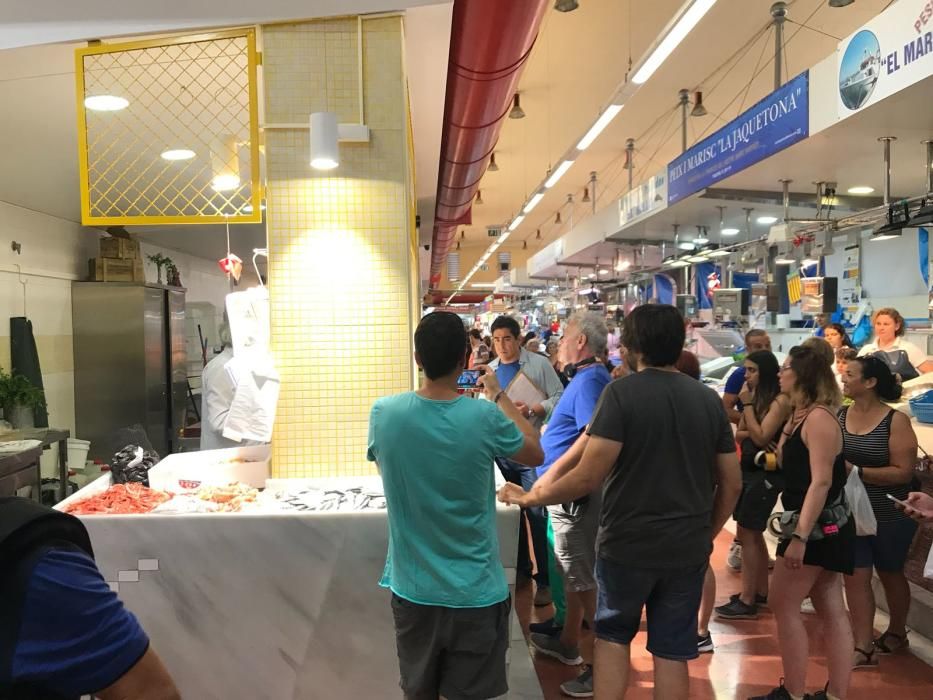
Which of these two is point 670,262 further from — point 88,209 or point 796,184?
point 88,209

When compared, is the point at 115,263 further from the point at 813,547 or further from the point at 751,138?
the point at 813,547

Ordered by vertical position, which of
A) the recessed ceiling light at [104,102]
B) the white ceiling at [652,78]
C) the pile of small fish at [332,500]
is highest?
the white ceiling at [652,78]

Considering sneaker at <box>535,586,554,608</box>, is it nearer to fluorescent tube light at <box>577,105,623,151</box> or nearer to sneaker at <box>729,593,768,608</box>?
sneaker at <box>729,593,768,608</box>

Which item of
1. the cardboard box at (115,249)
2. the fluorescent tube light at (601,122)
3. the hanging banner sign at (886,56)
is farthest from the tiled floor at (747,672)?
the cardboard box at (115,249)

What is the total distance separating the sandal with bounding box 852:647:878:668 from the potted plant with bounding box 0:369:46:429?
19.4 ft

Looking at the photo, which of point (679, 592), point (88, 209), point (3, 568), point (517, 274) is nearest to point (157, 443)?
point (88, 209)

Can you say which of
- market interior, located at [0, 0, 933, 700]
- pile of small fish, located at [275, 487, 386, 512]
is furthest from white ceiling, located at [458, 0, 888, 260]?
pile of small fish, located at [275, 487, 386, 512]

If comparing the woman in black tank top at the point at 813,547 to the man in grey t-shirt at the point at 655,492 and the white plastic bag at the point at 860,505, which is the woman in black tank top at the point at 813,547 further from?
the man in grey t-shirt at the point at 655,492

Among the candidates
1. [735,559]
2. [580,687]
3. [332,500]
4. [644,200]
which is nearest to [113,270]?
[332,500]

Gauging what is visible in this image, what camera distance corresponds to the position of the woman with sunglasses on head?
153 inches

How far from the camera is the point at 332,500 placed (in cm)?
300

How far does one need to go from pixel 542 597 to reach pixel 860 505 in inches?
73.3

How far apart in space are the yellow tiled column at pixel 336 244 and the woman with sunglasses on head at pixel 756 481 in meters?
1.99

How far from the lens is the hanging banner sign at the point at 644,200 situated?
303 inches
